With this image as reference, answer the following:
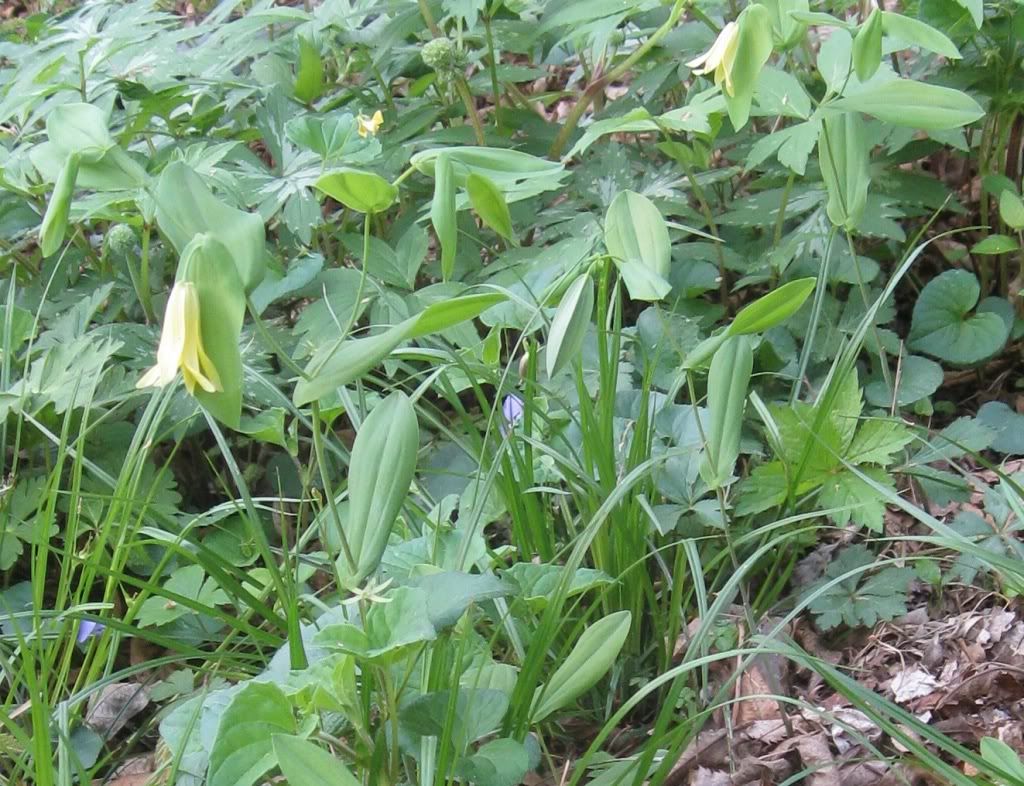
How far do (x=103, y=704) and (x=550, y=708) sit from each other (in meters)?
0.70

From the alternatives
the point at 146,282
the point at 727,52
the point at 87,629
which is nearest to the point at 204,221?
the point at 727,52

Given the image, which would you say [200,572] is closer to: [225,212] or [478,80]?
[225,212]

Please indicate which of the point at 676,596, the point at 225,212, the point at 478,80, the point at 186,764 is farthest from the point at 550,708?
the point at 478,80

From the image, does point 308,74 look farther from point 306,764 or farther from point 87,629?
point 306,764

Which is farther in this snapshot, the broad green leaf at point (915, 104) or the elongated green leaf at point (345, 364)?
the broad green leaf at point (915, 104)

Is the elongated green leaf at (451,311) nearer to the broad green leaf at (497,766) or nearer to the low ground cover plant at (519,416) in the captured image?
the low ground cover plant at (519,416)

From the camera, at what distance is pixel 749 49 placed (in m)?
0.91

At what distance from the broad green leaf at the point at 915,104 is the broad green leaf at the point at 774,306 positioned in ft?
0.81

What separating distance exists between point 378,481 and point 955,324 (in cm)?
106

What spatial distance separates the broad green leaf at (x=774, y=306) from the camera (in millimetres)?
800

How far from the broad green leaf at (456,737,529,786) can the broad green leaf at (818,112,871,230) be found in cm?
61

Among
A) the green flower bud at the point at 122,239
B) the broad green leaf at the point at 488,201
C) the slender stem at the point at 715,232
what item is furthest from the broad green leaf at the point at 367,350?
the green flower bud at the point at 122,239

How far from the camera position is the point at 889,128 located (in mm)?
1444

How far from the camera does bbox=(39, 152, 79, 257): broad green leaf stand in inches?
28.0
